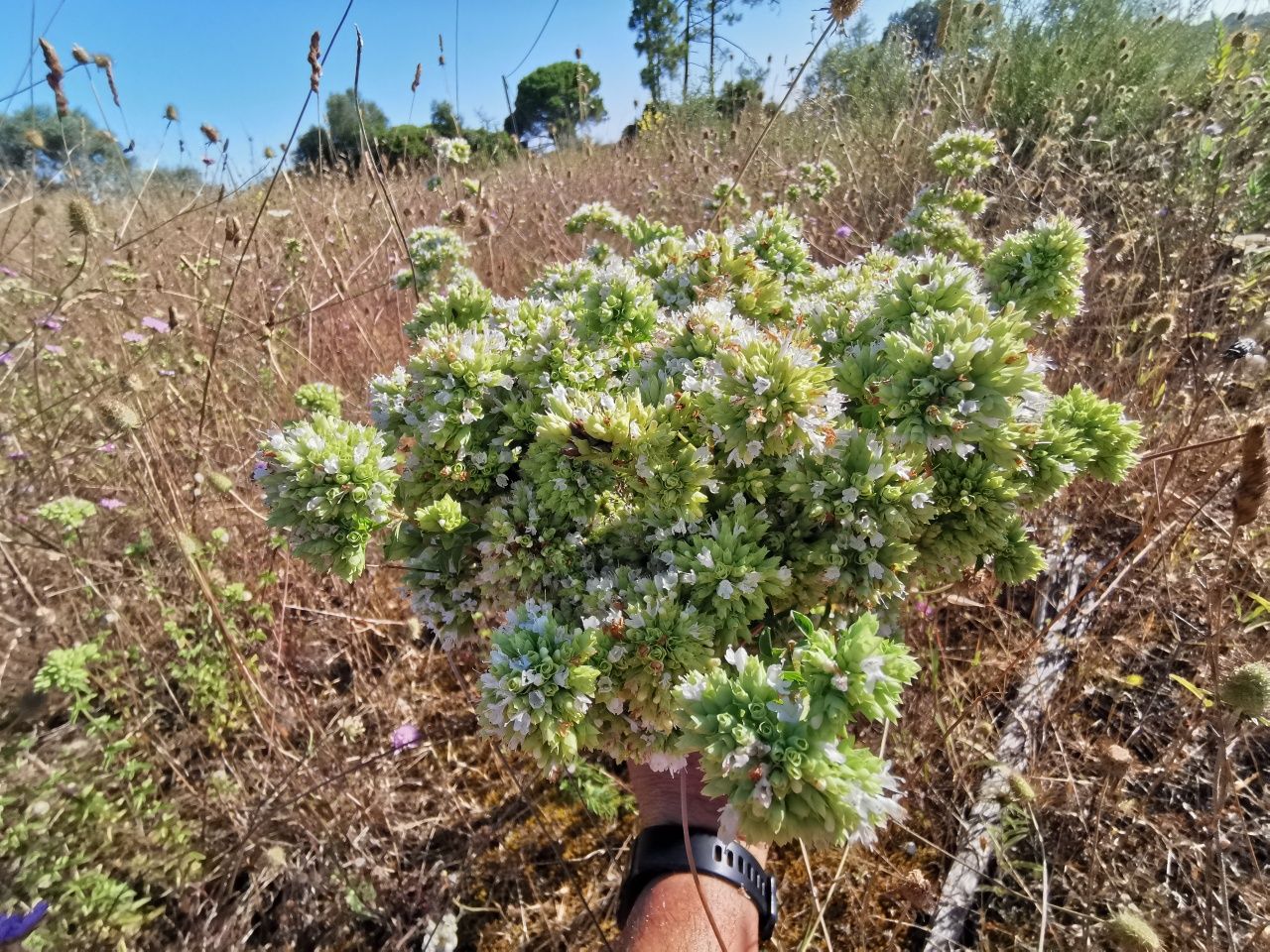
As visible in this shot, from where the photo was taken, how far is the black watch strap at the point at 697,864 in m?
1.65

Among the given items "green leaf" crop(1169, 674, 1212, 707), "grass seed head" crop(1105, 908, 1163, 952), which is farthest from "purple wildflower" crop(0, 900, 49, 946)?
"green leaf" crop(1169, 674, 1212, 707)

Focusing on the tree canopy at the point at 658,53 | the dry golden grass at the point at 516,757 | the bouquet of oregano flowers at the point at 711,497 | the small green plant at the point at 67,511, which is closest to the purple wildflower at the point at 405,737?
the dry golden grass at the point at 516,757

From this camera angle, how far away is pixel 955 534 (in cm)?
135

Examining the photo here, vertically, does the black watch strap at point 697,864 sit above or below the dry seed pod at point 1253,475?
below

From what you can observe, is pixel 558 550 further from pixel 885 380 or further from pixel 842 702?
pixel 885 380

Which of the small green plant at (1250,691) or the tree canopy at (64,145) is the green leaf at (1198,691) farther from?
the tree canopy at (64,145)

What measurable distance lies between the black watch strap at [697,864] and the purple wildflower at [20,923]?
5.00 feet

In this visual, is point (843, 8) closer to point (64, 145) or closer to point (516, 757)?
point (516, 757)

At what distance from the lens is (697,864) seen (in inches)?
64.6

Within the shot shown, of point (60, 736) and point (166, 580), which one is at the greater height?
point (166, 580)

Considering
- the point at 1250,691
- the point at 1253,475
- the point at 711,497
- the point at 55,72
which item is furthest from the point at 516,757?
the point at 55,72

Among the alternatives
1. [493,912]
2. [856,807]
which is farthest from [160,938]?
[856,807]

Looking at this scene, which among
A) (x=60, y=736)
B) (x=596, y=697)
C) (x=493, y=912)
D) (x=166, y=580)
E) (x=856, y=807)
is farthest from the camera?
(x=166, y=580)

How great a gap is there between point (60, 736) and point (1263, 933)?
373 cm
